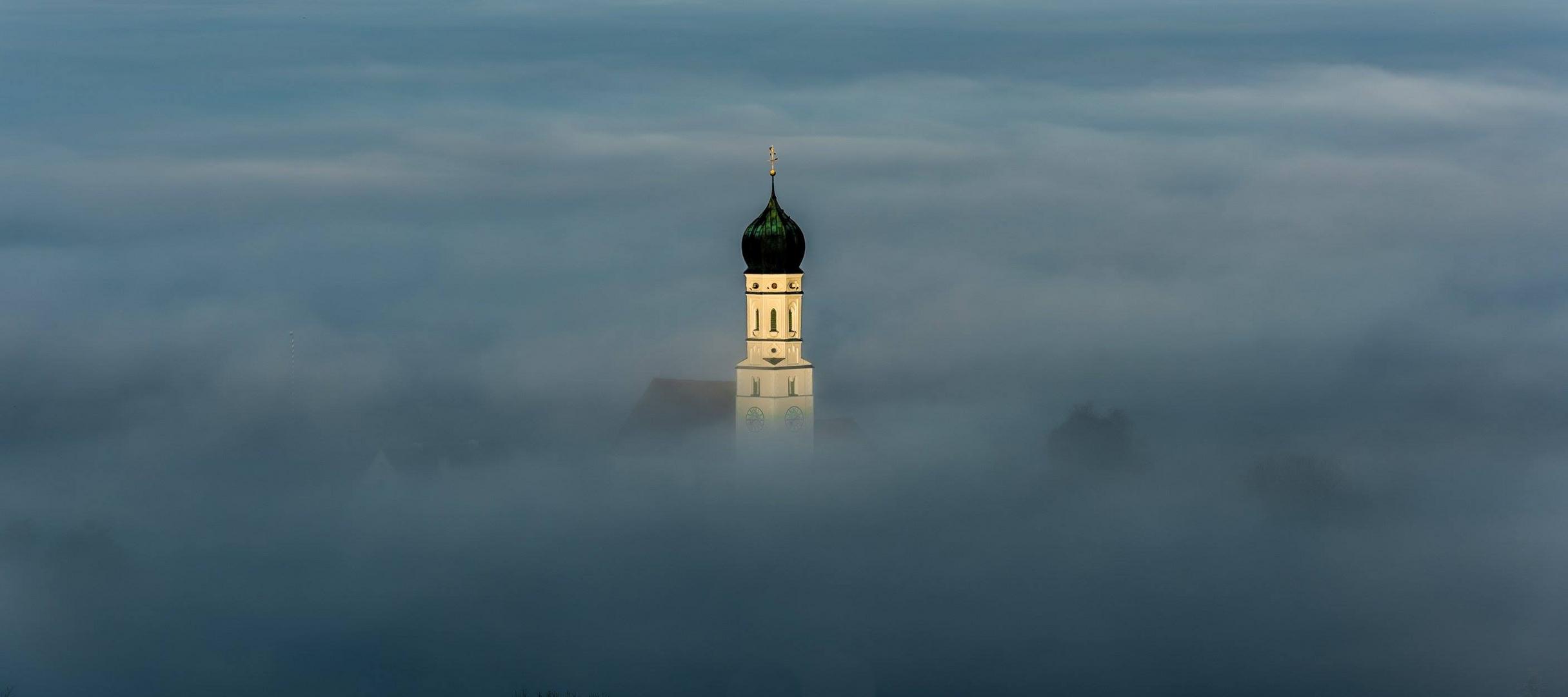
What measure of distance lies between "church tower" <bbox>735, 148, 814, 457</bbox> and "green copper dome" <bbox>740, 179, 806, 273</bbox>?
3cm

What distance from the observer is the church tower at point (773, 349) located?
87500 mm

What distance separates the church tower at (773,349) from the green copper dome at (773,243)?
0.03 meters

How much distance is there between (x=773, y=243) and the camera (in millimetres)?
87375

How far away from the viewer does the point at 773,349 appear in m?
88.9

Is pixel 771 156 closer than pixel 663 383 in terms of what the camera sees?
Yes

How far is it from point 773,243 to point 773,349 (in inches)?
187

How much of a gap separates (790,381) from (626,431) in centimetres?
806

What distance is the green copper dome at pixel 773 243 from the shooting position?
87250mm

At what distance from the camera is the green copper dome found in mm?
87250

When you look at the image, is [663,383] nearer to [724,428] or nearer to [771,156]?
[724,428]

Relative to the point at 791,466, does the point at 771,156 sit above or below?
above

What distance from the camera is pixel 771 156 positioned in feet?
282

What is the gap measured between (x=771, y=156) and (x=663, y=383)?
Result: 43.2ft

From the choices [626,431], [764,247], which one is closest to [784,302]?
[764,247]
